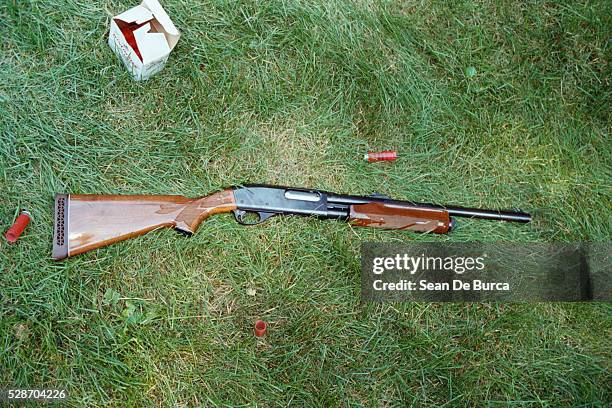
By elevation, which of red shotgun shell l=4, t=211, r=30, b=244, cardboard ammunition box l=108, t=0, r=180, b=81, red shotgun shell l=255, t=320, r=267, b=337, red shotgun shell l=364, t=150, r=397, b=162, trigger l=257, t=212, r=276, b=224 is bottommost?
red shotgun shell l=255, t=320, r=267, b=337

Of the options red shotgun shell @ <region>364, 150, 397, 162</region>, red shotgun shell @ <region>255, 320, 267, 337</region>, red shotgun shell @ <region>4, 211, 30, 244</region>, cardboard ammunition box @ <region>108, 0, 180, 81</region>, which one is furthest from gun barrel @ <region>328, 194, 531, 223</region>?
red shotgun shell @ <region>4, 211, 30, 244</region>

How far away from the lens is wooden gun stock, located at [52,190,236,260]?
3402 millimetres

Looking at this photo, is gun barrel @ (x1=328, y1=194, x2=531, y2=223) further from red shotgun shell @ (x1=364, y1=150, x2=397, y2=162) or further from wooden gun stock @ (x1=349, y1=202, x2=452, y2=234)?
red shotgun shell @ (x1=364, y1=150, x2=397, y2=162)

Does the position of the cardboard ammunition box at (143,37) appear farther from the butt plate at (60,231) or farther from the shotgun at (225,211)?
the butt plate at (60,231)

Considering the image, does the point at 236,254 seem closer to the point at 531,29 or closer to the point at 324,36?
the point at 324,36

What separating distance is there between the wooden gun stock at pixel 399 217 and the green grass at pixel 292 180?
17 cm

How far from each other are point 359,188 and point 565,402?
2.03 meters

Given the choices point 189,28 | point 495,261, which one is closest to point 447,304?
point 495,261

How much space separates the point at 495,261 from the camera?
4.15 meters

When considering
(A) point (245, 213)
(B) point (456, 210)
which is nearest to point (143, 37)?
(A) point (245, 213)

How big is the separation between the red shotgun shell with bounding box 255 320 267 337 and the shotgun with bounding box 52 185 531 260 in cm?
65

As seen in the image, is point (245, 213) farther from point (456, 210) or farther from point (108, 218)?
point (456, 210)

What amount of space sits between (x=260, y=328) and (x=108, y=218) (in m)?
1.16

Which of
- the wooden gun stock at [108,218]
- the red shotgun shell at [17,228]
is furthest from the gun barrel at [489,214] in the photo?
the red shotgun shell at [17,228]
